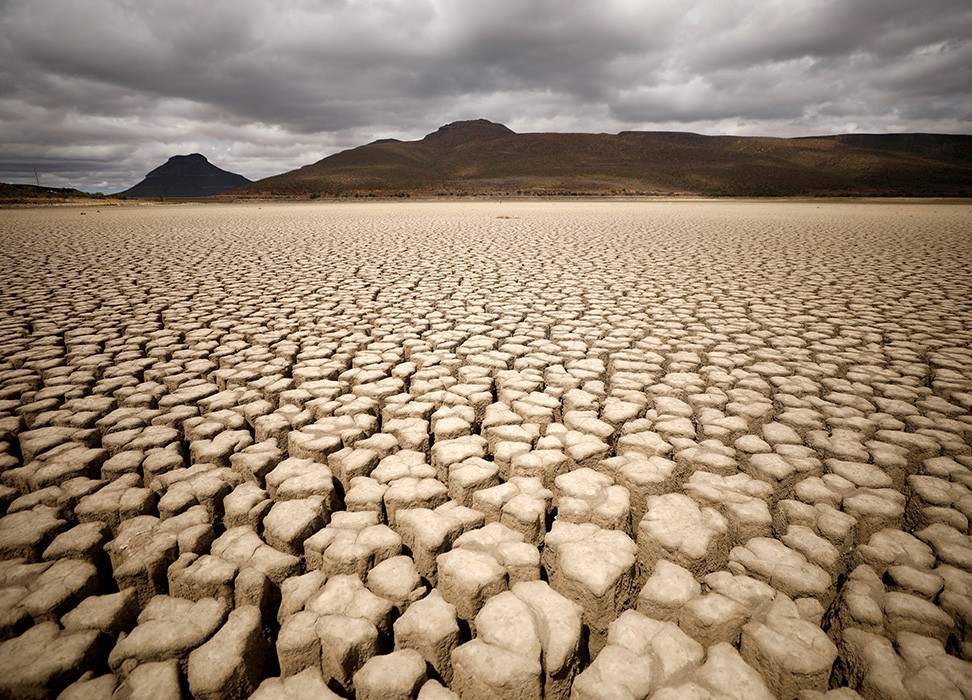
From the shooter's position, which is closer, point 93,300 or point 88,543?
point 88,543

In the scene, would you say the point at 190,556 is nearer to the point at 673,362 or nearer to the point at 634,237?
the point at 673,362

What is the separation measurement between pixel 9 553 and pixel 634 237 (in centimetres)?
806

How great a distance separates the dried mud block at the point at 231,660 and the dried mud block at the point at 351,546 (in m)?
0.19

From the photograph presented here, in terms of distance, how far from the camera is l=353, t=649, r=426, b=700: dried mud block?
819 mm

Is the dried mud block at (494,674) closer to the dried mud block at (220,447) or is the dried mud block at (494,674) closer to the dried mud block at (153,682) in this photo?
the dried mud block at (153,682)

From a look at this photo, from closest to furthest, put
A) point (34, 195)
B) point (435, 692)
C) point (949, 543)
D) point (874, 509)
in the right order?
1. point (435, 692)
2. point (949, 543)
3. point (874, 509)
4. point (34, 195)

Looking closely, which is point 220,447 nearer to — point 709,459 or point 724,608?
point 724,608

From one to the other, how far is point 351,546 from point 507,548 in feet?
1.32

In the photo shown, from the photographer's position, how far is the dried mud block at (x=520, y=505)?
1.21 metres

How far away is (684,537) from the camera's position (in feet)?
3.83

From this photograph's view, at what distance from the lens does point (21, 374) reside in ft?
7.09

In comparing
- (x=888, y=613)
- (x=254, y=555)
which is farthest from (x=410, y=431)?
(x=888, y=613)

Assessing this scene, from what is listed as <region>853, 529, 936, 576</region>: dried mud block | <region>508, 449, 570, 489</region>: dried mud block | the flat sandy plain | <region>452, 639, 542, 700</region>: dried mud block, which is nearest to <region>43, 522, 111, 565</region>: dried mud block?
the flat sandy plain

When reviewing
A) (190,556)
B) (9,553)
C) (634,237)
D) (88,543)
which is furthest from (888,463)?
(634,237)
